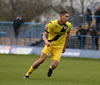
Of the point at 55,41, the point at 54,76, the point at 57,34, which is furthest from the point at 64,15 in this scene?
the point at 54,76

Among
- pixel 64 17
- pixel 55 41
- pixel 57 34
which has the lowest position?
pixel 55 41

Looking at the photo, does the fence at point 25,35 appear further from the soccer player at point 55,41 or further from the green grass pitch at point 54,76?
the soccer player at point 55,41

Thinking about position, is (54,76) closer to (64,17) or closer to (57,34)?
(57,34)

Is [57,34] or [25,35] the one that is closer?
[57,34]

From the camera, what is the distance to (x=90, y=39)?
2542cm

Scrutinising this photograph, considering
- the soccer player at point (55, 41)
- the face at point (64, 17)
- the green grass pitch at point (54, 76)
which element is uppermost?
the face at point (64, 17)

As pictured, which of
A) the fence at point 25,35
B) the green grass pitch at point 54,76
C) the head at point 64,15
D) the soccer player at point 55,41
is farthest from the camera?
the fence at point 25,35

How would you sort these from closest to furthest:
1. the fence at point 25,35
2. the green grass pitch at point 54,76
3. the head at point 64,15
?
1. the green grass pitch at point 54,76
2. the head at point 64,15
3. the fence at point 25,35

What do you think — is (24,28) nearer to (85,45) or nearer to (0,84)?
(85,45)

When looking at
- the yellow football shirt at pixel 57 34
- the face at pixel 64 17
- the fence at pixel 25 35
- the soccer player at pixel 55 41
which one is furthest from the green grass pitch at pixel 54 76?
the fence at pixel 25 35

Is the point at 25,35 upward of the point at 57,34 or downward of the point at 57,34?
downward

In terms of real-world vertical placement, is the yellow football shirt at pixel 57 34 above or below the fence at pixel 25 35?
above

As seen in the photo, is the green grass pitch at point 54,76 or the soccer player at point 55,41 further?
the soccer player at point 55,41

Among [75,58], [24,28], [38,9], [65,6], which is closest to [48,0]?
[38,9]
